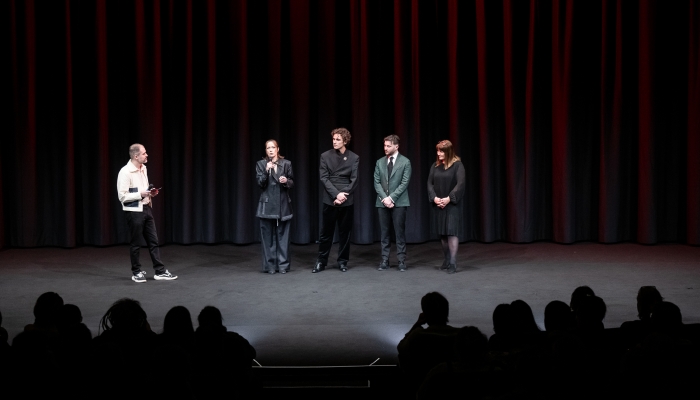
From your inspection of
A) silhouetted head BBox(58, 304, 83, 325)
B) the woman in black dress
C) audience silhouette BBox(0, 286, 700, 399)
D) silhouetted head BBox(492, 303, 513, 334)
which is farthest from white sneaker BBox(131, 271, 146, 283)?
silhouetted head BBox(492, 303, 513, 334)

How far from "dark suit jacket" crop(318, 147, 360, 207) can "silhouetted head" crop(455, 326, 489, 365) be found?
204 inches

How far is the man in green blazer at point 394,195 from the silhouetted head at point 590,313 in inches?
175

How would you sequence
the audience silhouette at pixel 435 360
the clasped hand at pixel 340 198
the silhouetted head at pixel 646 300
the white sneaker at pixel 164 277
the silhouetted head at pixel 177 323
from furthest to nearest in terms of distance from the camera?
the clasped hand at pixel 340 198 → the white sneaker at pixel 164 277 → the silhouetted head at pixel 646 300 → the silhouetted head at pixel 177 323 → the audience silhouette at pixel 435 360

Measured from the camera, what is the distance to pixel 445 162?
8.09 meters

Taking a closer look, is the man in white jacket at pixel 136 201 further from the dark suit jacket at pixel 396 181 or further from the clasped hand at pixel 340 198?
the dark suit jacket at pixel 396 181

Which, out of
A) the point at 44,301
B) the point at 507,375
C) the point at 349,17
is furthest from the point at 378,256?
the point at 507,375

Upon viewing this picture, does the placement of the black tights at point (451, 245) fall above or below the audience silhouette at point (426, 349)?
above

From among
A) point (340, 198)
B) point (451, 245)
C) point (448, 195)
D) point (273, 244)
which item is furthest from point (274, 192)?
point (451, 245)

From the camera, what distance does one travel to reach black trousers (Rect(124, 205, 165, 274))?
295 inches

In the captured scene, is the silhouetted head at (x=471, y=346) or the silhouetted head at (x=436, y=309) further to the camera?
the silhouetted head at (x=436, y=309)

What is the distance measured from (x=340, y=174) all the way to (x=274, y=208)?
0.80 m

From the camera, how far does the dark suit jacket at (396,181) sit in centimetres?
826

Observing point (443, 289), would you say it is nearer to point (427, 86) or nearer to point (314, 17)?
point (427, 86)

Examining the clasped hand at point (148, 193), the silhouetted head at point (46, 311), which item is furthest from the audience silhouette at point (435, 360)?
the clasped hand at point (148, 193)
